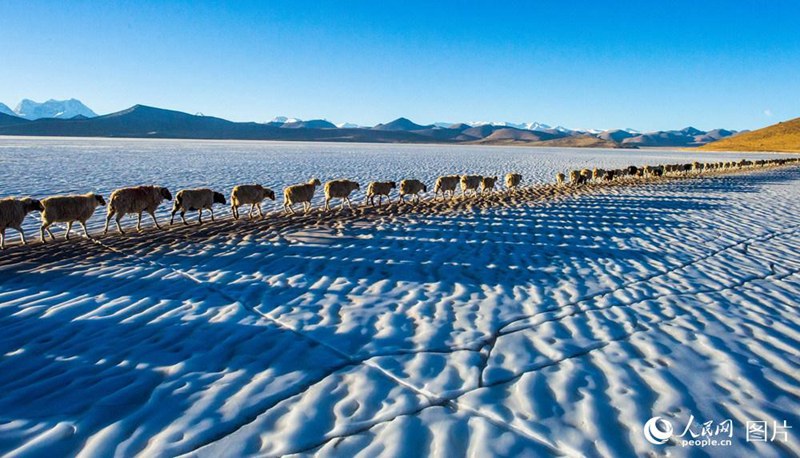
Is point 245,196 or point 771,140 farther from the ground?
point 771,140

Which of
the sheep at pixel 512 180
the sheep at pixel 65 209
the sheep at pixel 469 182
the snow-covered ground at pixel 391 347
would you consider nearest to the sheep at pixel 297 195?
the snow-covered ground at pixel 391 347

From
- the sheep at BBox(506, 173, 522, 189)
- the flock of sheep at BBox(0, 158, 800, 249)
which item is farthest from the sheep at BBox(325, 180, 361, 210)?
the sheep at BBox(506, 173, 522, 189)

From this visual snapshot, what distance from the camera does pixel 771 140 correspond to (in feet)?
346

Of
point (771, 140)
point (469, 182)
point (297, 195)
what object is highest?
point (771, 140)

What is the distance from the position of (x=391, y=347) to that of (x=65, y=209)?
828 cm

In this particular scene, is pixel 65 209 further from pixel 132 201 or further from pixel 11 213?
pixel 132 201

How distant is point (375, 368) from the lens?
418 cm

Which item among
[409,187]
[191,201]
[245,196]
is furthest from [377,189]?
[191,201]

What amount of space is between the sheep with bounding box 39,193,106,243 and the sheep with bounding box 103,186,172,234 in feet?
1.35

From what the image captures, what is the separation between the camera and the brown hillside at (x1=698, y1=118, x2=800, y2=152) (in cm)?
9544

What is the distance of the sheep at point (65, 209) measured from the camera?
881 centimetres

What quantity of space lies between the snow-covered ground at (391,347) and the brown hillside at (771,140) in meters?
112

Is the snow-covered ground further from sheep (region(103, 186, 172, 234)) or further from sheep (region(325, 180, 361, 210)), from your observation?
sheep (region(325, 180, 361, 210))

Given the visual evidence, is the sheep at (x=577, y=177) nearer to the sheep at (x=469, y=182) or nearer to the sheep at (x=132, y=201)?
the sheep at (x=469, y=182)
